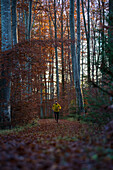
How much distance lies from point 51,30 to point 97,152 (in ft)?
88.9

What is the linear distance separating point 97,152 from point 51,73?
96.5ft

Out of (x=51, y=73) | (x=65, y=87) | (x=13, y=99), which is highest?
(x=51, y=73)

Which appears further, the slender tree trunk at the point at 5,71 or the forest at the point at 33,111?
the slender tree trunk at the point at 5,71

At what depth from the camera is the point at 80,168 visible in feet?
10.8

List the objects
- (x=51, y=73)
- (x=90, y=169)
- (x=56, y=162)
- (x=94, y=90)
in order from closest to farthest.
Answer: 1. (x=90, y=169)
2. (x=56, y=162)
3. (x=94, y=90)
4. (x=51, y=73)

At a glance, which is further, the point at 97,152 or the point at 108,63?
the point at 108,63

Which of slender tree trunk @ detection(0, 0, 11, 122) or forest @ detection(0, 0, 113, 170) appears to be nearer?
forest @ detection(0, 0, 113, 170)

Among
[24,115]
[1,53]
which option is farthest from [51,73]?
[1,53]

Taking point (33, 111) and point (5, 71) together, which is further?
point (33, 111)

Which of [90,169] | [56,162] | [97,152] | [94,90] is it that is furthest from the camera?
[94,90]

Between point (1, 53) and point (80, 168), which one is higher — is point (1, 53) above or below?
above

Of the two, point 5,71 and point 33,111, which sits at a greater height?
point 5,71

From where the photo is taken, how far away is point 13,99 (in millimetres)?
12453

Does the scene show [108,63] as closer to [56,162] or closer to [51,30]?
[56,162]
